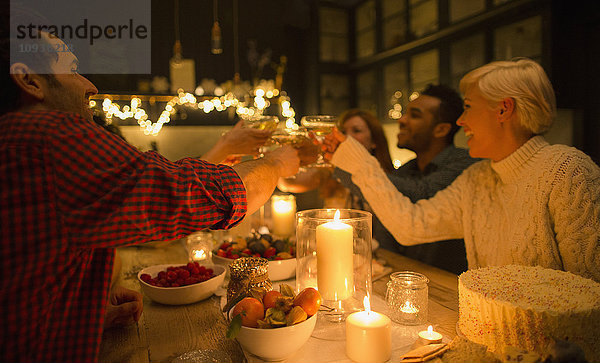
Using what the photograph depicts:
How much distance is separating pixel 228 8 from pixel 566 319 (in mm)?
5136

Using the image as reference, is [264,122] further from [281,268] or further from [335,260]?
[335,260]

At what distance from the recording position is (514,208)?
1222 millimetres

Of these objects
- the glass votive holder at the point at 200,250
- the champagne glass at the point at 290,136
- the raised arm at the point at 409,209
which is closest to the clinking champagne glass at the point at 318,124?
the champagne glass at the point at 290,136

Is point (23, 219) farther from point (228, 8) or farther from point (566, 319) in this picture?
point (228, 8)

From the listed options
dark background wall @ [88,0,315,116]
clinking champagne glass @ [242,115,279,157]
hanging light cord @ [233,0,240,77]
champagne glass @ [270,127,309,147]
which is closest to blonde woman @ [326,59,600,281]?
champagne glass @ [270,127,309,147]

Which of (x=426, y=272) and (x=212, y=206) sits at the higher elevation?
(x=212, y=206)

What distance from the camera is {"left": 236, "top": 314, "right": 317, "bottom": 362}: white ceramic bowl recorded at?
728 millimetres

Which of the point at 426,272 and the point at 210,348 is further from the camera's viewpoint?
the point at 426,272

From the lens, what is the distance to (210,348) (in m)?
0.85

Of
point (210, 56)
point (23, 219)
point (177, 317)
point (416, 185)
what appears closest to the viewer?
point (23, 219)

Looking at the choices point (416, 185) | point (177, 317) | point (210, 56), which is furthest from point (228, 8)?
point (177, 317)

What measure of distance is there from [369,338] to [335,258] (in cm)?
19

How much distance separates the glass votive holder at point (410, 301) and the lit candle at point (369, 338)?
0.18 m

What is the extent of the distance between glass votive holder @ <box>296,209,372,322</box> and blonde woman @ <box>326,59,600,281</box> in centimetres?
52
